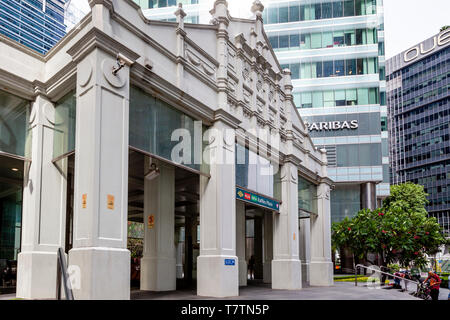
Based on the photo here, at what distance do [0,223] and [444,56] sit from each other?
348 feet

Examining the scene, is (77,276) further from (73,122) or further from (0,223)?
(0,223)

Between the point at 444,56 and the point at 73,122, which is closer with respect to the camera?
the point at 73,122

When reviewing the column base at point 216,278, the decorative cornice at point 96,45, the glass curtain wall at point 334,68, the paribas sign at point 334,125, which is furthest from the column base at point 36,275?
the glass curtain wall at point 334,68

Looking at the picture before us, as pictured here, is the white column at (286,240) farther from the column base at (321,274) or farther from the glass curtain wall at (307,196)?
the column base at (321,274)

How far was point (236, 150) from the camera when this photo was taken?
18.0 m

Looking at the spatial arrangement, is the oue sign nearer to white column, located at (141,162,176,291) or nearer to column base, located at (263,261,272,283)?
column base, located at (263,261,272,283)

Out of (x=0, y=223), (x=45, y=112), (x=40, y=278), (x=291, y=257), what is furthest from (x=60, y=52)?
(x=291, y=257)

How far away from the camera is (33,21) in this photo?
11450 cm

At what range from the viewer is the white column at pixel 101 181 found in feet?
34.2

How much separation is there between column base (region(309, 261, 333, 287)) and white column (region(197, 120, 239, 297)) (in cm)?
1108

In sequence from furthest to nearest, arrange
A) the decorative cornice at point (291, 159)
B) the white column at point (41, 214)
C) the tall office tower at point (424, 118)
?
the tall office tower at point (424, 118) → the decorative cornice at point (291, 159) → the white column at point (41, 214)

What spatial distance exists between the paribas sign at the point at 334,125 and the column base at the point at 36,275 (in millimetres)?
37742
